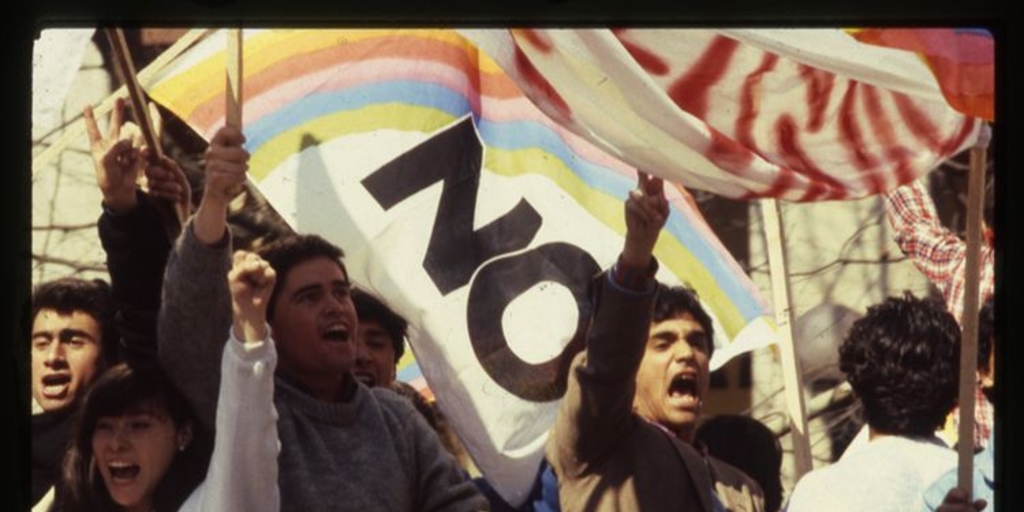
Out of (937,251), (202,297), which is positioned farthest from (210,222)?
(937,251)

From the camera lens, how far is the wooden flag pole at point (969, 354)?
8.19 meters

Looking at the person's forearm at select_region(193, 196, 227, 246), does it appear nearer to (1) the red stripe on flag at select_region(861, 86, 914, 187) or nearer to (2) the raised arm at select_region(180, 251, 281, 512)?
(2) the raised arm at select_region(180, 251, 281, 512)

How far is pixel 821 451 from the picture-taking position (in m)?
8.36

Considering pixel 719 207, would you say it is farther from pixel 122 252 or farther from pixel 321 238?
pixel 122 252

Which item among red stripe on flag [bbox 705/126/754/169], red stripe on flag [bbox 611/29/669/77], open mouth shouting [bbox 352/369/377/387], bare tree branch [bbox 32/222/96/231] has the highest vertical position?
red stripe on flag [bbox 611/29/669/77]

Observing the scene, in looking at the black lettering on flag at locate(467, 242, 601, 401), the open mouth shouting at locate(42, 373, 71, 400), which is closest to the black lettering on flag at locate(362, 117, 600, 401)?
the black lettering on flag at locate(467, 242, 601, 401)

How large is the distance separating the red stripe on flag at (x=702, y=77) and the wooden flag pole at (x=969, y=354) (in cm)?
78

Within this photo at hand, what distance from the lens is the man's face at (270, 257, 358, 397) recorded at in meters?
8.12

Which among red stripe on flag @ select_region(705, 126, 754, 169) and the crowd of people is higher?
red stripe on flag @ select_region(705, 126, 754, 169)

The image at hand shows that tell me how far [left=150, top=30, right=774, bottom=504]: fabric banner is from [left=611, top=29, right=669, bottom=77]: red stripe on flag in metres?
0.27

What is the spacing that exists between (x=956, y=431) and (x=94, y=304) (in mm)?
2357

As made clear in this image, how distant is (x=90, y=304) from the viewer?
826 centimetres

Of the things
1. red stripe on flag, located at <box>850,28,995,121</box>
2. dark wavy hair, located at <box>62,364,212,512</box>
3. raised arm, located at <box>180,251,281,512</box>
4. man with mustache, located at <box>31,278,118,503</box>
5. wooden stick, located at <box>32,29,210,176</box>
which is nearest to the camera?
raised arm, located at <box>180,251,281,512</box>

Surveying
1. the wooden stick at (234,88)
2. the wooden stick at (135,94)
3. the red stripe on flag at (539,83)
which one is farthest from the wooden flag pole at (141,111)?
the red stripe on flag at (539,83)
